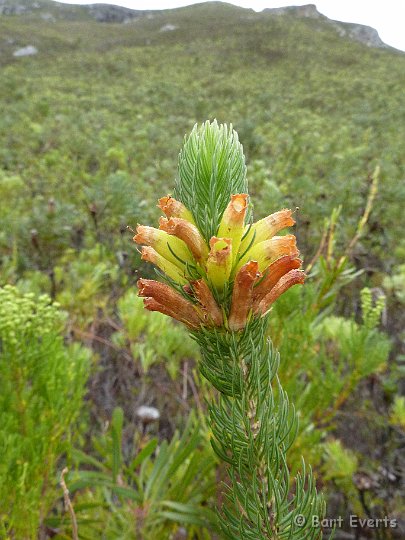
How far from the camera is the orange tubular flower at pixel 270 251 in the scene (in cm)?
61

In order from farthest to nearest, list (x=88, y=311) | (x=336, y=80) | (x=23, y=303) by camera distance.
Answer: (x=336, y=80) → (x=88, y=311) → (x=23, y=303)

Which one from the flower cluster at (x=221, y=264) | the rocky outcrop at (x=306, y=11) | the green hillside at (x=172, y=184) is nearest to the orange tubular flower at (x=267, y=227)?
the flower cluster at (x=221, y=264)

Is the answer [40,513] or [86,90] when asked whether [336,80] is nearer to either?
[86,90]

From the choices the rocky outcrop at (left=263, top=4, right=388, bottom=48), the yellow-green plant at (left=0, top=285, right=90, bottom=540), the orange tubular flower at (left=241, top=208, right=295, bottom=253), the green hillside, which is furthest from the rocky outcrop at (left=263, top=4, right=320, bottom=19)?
the orange tubular flower at (left=241, top=208, right=295, bottom=253)

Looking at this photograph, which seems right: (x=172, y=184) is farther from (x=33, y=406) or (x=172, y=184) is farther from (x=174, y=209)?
(x=174, y=209)

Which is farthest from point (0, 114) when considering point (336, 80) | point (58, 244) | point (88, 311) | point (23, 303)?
point (336, 80)

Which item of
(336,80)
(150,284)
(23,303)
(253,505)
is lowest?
(23,303)

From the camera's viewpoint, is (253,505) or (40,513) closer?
(253,505)

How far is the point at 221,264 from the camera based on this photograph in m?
0.57

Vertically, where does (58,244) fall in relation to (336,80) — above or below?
below

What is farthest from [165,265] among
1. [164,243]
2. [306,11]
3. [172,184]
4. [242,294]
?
[306,11]

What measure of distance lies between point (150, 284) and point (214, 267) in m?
0.11

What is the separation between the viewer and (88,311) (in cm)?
262

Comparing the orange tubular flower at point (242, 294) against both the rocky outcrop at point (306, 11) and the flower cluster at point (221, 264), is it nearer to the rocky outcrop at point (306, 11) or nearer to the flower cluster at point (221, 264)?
the flower cluster at point (221, 264)
